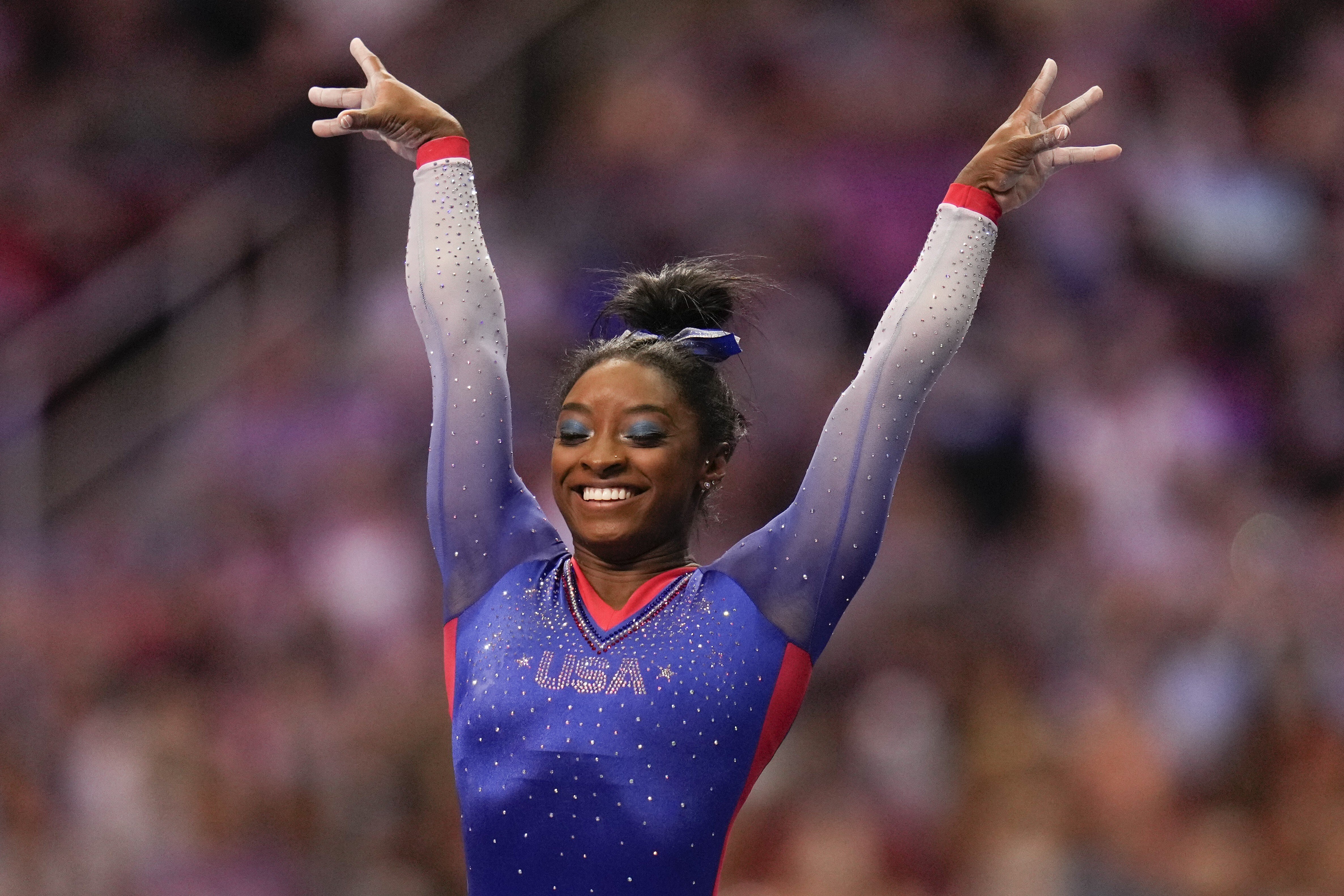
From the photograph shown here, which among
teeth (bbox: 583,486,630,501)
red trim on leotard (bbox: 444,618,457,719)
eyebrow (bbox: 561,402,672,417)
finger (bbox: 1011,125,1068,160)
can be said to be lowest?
red trim on leotard (bbox: 444,618,457,719)

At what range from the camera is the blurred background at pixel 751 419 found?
5168 millimetres

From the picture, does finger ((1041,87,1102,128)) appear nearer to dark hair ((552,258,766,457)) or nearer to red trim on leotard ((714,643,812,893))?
dark hair ((552,258,766,457))

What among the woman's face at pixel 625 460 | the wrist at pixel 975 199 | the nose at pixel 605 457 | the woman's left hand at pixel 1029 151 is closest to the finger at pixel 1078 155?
the woman's left hand at pixel 1029 151

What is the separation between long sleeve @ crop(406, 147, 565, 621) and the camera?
105 inches

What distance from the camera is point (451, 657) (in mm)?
2680

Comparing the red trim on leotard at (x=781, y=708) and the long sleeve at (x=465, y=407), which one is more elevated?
the long sleeve at (x=465, y=407)

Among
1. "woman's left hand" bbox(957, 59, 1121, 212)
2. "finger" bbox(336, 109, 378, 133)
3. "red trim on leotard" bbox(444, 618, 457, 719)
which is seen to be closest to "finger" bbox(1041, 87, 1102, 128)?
"woman's left hand" bbox(957, 59, 1121, 212)

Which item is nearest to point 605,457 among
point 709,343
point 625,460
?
point 625,460

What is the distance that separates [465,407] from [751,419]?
9.59 ft

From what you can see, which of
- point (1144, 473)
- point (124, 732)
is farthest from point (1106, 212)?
point (124, 732)

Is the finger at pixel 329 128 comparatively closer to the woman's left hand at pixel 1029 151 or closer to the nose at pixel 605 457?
the nose at pixel 605 457

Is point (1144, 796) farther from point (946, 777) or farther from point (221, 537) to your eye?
point (221, 537)

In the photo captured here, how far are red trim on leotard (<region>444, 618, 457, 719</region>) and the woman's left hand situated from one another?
3.49ft

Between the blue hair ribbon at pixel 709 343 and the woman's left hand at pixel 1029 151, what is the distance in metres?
0.45
